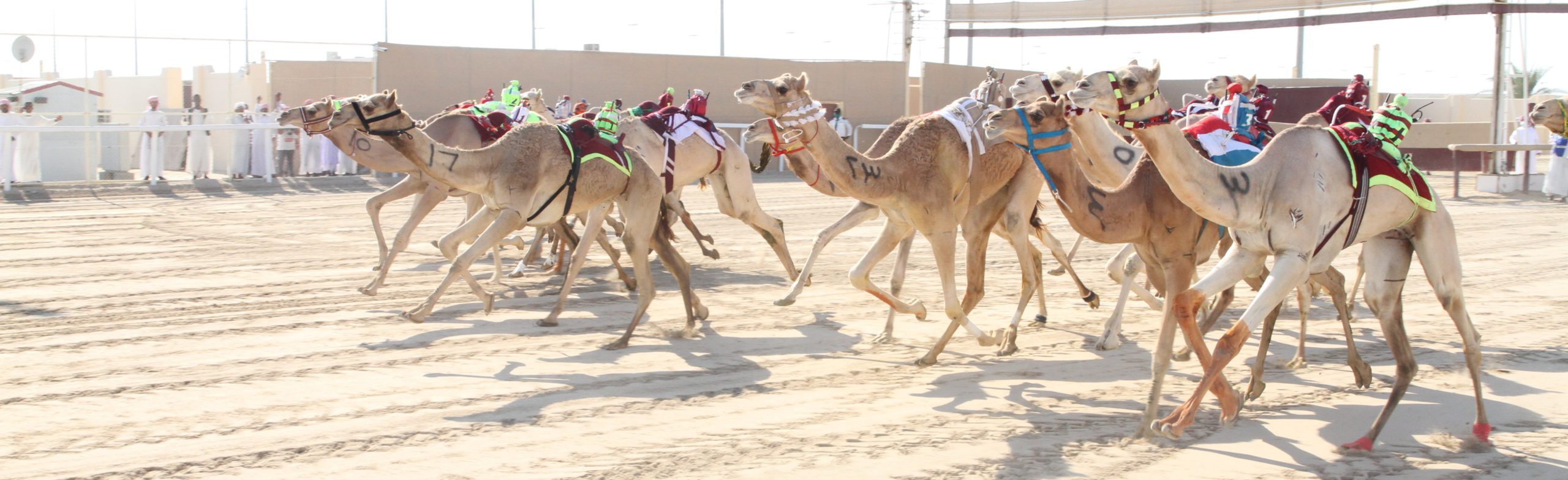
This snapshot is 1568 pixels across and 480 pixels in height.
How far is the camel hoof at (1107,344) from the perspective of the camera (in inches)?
342

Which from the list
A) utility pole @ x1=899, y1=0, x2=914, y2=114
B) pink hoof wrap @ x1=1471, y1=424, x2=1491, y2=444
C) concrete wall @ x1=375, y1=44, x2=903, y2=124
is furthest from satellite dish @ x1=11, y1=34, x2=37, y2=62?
pink hoof wrap @ x1=1471, y1=424, x2=1491, y2=444

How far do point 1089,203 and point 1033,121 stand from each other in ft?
1.78

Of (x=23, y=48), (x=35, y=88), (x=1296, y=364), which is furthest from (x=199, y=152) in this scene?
(x=1296, y=364)

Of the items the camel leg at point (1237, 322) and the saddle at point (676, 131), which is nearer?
the camel leg at point (1237, 322)

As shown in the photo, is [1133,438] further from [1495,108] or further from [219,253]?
[1495,108]

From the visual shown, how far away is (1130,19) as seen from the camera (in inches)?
1449

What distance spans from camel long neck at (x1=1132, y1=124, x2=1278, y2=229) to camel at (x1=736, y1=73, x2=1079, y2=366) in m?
2.07

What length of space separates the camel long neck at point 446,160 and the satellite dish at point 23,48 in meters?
18.5

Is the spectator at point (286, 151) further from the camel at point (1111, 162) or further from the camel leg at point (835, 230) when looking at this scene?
the camel at point (1111, 162)

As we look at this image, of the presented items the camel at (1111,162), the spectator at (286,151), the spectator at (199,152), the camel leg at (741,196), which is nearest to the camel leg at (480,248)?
the camel leg at (741,196)

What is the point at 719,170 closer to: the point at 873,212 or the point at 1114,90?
the point at 873,212

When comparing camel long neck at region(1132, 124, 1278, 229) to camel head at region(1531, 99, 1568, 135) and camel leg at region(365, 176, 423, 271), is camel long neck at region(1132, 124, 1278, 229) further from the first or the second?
camel leg at region(365, 176, 423, 271)

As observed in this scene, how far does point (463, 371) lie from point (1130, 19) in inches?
1265

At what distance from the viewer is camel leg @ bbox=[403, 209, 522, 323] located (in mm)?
8438
